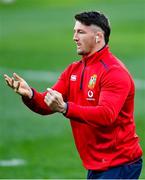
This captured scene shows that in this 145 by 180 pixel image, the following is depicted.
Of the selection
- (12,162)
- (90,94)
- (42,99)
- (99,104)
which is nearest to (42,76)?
(12,162)

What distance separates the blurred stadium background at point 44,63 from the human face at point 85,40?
5.02m

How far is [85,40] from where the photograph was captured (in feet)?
32.2

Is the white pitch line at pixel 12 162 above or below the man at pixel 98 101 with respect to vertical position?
below

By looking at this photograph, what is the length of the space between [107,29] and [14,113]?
11.5 m

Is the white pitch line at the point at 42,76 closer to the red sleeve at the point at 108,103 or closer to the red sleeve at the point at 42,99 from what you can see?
the red sleeve at the point at 42,99

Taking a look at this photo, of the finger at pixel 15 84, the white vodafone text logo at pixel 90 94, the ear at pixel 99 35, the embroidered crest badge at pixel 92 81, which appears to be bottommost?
the white vodafone text logo at pixel 90 94

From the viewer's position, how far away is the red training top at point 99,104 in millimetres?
9484

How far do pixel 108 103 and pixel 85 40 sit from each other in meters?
0.80

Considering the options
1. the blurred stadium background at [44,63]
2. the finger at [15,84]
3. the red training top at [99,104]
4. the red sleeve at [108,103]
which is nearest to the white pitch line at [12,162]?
the blurred stadium background at [44,63]

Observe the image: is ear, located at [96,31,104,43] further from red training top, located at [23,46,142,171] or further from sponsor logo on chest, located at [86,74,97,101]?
sponsor logo on chest, located at [86,74,97,101]

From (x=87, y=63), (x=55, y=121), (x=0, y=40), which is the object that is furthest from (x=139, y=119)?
(x=0, y=40)

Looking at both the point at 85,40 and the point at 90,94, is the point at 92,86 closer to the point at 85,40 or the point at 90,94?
the point at 90,94

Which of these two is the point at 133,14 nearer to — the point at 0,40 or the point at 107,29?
the point at 0,40

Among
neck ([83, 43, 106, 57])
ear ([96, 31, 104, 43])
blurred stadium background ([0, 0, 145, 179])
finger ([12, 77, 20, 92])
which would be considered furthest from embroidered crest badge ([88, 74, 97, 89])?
blurred stadium background ([0, 0, 145, 179])
